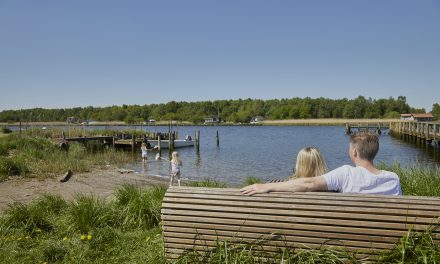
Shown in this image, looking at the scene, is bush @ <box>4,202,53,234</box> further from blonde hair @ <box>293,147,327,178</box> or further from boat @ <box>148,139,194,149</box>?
boat @ <box>148,139,194,149</box>

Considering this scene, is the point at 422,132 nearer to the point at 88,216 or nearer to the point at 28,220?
the point at 88,216

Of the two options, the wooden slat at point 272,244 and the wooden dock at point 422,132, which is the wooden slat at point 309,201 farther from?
the wooden dock at point 422,132

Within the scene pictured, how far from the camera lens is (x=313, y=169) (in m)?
4.48

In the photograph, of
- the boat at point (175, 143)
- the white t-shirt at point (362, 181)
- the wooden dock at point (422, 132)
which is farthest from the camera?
the boat at point (175, 143)

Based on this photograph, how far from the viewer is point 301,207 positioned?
11.4 feet

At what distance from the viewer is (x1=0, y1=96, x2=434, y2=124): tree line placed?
Answer: 15875 centimetres

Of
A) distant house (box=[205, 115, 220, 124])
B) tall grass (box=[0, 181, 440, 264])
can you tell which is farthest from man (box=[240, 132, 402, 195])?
distant house (box=[205, 115, 220, 124])

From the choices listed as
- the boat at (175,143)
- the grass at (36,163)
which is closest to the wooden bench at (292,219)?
the grass at (36,163)

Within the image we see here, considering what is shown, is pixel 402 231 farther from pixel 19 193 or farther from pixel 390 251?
pixel 19 193

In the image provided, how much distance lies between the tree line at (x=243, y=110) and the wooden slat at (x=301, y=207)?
458 feet

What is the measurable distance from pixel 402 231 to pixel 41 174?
1468 centimetres

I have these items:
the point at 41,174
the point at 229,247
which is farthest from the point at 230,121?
the point at 229,247

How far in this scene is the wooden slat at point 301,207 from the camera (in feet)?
10.7

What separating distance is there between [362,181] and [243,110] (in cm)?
18480
